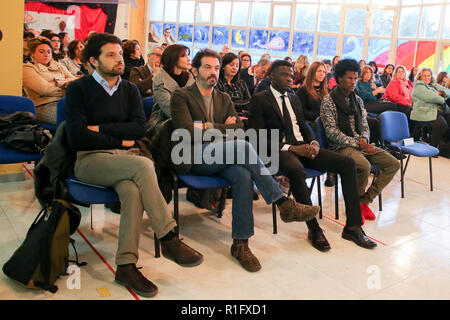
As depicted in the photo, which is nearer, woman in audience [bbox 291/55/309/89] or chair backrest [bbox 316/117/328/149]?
chair backrest [bbox 316/117/328/149]

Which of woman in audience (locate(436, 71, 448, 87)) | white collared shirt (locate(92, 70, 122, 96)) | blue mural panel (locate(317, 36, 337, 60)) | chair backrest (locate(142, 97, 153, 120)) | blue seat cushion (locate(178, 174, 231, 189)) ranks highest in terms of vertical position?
blue mural panel (locate(317, 36, 337, 60))

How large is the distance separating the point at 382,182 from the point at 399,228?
1.36 ft

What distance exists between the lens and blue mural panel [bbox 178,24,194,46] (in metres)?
13.2

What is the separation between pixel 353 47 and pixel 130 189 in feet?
34.6

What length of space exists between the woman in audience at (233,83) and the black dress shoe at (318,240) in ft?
6.52

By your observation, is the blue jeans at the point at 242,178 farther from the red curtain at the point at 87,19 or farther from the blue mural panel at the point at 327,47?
the red curtain at the point at 87,19

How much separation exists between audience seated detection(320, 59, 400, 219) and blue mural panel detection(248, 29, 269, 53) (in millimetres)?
8965

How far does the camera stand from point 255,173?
9.22ft

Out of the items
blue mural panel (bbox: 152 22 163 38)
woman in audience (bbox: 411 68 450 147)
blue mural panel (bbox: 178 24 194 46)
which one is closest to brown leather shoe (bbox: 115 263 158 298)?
woman in audience (bbox: 411 68 450 147)

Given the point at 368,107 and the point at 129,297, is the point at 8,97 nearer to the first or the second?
the point at 129,297

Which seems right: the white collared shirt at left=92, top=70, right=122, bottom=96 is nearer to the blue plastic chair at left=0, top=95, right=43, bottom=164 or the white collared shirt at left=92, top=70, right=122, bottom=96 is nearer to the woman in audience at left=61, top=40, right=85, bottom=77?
the blue plastic chair at left=0, top=95, right=43, bottom=164

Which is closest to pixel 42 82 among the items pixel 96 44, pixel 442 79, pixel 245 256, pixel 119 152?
pixel 96 44

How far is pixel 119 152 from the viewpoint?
269 centimetres

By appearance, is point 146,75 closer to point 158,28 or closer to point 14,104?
point 14,104
